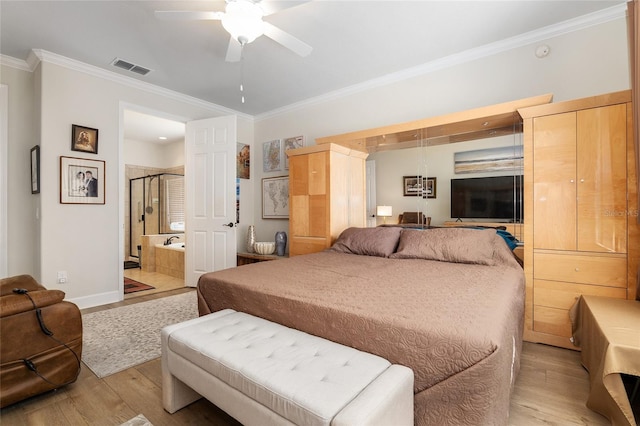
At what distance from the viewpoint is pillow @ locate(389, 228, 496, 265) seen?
2363mm

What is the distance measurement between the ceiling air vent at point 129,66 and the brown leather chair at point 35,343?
2469 mm

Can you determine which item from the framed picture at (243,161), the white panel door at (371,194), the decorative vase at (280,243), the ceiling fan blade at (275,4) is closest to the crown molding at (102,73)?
the framed picture at (243,161)

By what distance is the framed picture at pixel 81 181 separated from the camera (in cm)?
310

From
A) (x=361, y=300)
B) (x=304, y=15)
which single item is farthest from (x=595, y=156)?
(x=304, y=15)

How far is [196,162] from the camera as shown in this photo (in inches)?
165

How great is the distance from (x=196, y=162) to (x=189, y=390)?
3.28 metres

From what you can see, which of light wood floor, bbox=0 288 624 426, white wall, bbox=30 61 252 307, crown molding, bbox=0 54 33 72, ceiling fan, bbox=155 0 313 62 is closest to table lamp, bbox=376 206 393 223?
light wood floor, bbox=0 288 624 426

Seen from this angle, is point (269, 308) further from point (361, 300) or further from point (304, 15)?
point (304, 15)

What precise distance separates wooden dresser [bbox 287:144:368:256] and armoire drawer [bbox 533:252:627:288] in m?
1.87

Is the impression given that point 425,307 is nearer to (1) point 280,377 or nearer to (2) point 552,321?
(1) point 280,377

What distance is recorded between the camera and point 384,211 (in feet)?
11.3

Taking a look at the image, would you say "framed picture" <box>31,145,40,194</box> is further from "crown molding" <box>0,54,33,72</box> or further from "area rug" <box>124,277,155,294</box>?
"area rug" <box>124,277,155,294</box>

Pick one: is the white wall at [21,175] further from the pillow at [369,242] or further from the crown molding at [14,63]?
the pillow at [369,242]

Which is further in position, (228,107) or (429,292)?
(228,107)
